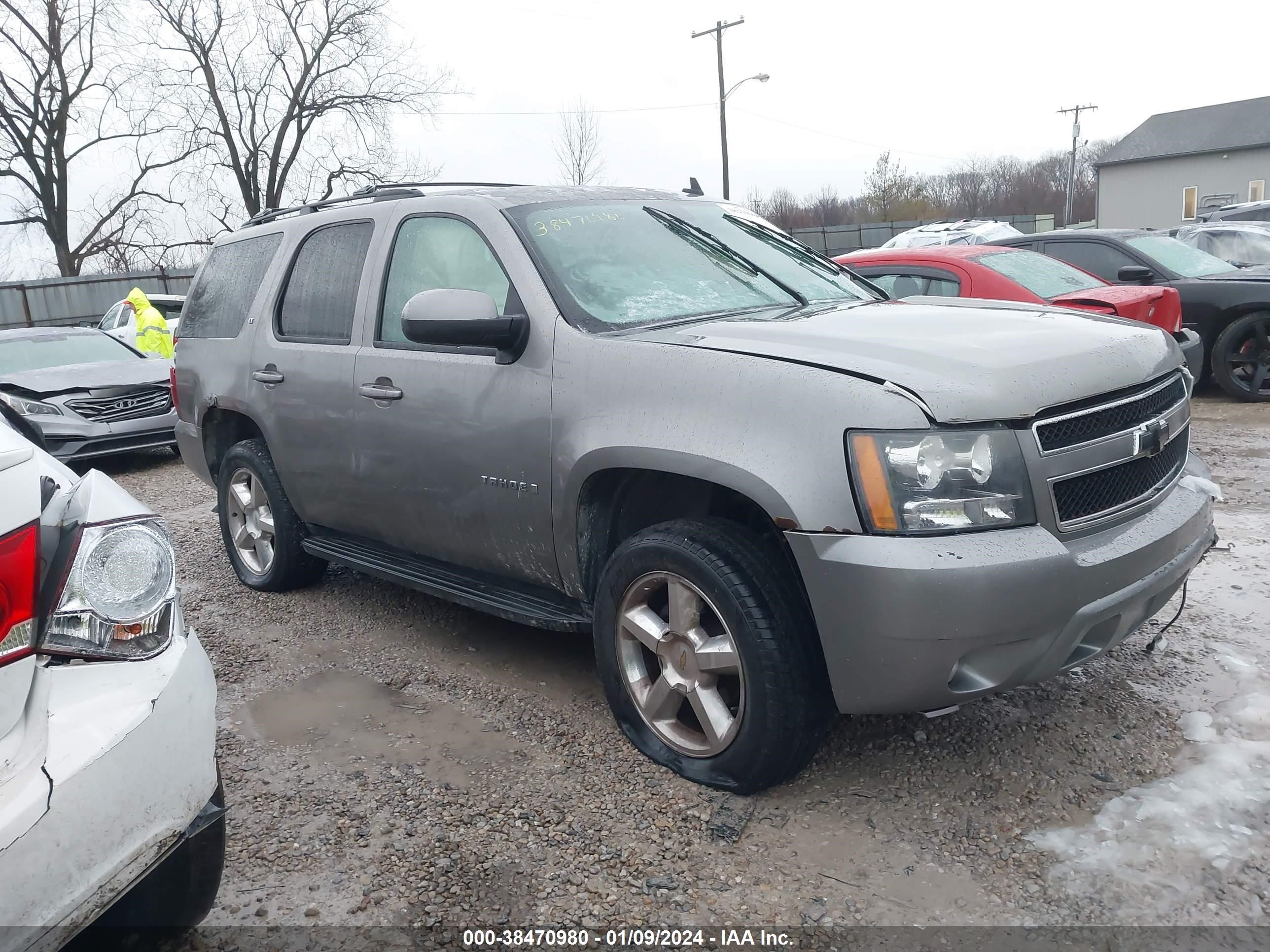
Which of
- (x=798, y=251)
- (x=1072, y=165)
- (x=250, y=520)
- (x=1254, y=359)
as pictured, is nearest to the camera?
(x=798, y=251)

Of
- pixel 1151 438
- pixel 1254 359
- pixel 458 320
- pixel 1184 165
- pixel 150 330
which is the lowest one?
pixel 1254 359

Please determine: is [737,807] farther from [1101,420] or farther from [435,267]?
[435,267]

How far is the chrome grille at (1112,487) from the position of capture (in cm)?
255

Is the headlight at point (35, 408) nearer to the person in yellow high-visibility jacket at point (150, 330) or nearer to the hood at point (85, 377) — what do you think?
the hood at point (85, 377)

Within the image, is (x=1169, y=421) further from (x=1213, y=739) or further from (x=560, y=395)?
(x=560, y=395)

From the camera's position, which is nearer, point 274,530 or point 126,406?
point 274,530

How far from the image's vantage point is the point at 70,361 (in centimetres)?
988

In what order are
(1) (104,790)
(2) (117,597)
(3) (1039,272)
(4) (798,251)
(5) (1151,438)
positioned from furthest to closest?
(3) (1039,272) → (4) (798,251) → (5) (1151,438) → (2) (117,597) → (1) (104,790)

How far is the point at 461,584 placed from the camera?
3711 mm

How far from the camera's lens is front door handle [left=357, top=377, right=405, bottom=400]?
3693 millimetres

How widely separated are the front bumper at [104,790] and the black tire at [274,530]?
277 centimetres

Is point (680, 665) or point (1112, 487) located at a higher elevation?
point (1112, 487)

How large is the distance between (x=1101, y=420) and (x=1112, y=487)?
0.60ft

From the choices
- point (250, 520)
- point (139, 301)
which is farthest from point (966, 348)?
point (139, 301)
